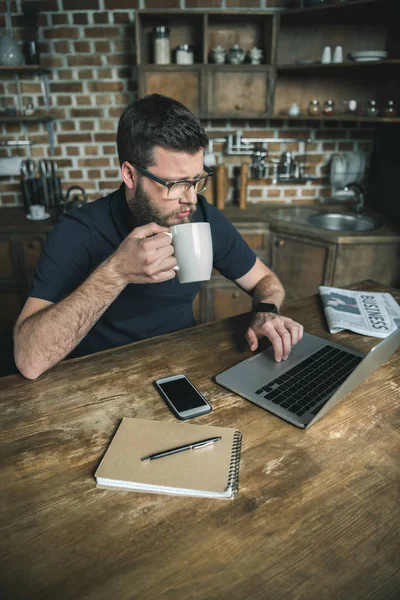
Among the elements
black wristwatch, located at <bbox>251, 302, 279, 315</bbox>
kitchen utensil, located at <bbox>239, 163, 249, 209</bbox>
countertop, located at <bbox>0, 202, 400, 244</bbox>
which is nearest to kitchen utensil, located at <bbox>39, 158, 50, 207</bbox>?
countertop, located at <bbox>0, 202, 400, 244</bbox>

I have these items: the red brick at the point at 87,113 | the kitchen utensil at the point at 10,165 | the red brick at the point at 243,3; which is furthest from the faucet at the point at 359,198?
the kitchen utensil at the point at 10,165

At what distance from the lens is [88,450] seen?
0.78 meters

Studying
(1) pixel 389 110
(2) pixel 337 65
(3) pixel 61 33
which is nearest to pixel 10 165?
(3) pixel 61 33

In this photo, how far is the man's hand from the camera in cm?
107

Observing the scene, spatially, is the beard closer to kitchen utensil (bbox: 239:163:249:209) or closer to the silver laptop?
the silver laptop

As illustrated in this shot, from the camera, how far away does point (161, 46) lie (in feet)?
8.36

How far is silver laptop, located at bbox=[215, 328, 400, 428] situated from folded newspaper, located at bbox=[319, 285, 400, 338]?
0.13 m

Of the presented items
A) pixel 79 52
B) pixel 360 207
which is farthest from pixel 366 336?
pixel 79 52

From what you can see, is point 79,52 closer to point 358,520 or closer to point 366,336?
point 366,336

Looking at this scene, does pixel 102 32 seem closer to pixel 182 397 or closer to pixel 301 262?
pixel 301 262

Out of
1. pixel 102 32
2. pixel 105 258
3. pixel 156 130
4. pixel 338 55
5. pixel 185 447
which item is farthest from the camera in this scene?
pixel 102 32

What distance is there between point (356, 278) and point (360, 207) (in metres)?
0.62

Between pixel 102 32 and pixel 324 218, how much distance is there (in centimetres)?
177

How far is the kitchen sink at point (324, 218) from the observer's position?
279 cm
